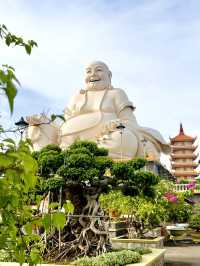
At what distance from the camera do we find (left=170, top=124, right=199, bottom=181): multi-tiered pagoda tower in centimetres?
4684

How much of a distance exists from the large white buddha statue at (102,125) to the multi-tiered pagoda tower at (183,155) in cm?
1987

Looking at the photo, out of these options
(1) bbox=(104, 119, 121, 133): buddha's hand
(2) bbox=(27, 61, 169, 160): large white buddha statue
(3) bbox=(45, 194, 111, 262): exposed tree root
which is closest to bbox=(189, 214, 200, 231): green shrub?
(2) bbox=(27, 61, 169, 160): large white buddha statue

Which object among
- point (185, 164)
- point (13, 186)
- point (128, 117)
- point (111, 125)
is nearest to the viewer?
point (13, 186)

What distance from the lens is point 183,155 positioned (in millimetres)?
47125

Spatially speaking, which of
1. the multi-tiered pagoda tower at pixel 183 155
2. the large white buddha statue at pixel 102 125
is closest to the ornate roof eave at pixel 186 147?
the multi-tiered pagoda tower at pixel 183 155

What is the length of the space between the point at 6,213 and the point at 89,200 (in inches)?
286

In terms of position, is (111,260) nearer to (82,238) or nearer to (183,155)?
(82,238)

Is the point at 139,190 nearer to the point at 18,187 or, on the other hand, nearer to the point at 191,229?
the point at 18,187

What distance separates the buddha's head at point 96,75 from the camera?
26.5 metres

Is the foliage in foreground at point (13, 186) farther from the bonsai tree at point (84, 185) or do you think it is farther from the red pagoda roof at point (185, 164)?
the red pagoda roof at point (185, 164)

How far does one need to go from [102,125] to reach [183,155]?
23884 mm

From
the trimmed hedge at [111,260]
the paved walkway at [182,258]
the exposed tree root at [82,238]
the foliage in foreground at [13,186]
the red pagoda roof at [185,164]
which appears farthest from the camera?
the red pagoda roof at [185,164]

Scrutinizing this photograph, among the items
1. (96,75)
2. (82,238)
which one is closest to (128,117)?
(96,75)

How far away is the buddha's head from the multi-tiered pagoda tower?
71.9 feet
